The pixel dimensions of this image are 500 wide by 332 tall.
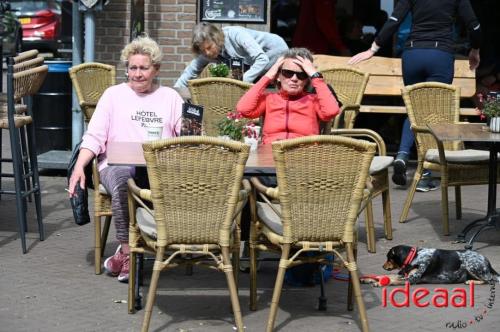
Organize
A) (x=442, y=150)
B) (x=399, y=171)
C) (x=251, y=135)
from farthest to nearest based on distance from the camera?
(x=399, y=171) < (x=442, y=150) < (x=251, y=135)

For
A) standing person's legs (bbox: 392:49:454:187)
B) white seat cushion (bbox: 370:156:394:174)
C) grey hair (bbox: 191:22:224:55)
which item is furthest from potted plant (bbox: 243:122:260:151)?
standing person's legs (bbox: 392:49:454:187)

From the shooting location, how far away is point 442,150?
8680 millimetres

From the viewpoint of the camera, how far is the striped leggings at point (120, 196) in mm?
7008

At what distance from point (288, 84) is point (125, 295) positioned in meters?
1.70

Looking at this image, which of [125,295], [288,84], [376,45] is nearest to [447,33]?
[376,45]

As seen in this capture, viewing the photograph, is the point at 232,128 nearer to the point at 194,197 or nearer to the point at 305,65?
the point at 305,65

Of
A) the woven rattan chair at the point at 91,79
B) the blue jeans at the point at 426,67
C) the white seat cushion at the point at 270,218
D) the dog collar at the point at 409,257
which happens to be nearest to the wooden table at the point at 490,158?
the dog collar at the point at 409,257

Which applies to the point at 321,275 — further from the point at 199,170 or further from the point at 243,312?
the point at 199,170

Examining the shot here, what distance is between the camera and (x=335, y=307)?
6699 millimetres

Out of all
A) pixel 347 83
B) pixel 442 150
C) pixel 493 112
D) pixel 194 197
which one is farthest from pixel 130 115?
pixel 347 83

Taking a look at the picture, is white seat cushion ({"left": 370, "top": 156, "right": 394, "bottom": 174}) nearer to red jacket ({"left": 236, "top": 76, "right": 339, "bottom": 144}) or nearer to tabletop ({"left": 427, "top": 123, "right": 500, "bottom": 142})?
tabletop ({"left": 427, "top": 123, "right": 500, "bottom": 142})

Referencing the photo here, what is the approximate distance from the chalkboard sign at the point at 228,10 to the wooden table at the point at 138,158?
4868 millimetres

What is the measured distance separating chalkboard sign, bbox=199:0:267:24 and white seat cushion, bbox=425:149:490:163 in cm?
348

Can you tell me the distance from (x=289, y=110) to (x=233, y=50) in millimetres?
2741
